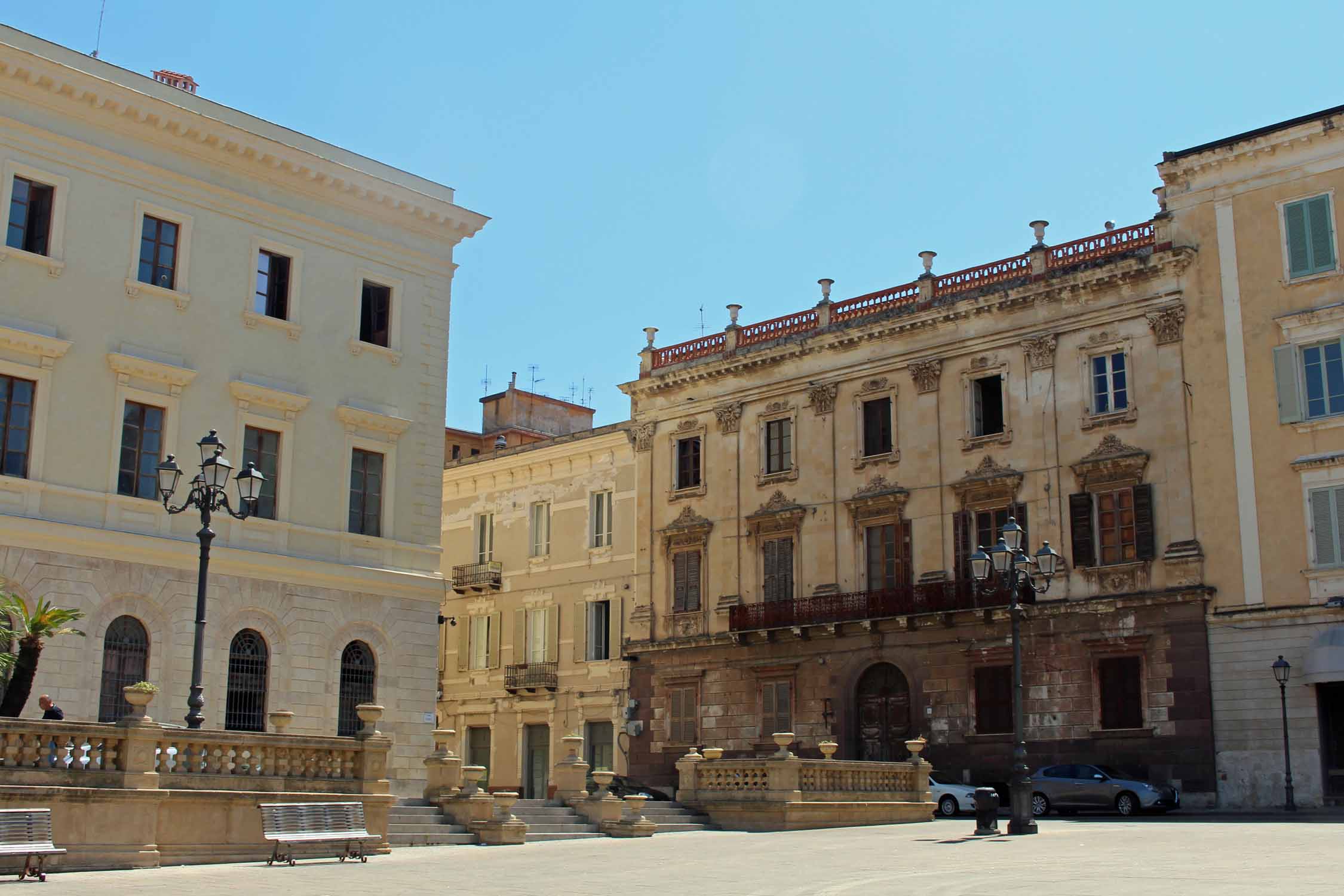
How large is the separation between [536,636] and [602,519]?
4496 millimetres

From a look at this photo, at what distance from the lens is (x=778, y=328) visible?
45031 mm

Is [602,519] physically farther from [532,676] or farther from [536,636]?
[532,676]

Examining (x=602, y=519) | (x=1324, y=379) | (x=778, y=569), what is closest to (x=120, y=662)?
(x=778, y=569)

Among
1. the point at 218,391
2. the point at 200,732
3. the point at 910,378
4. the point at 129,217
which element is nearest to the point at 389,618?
the point at 218,391

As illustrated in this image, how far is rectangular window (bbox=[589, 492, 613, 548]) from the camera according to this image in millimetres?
48125

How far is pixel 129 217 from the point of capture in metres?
26.7

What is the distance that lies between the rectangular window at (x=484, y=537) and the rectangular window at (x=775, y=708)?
43.0ft

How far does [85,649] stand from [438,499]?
802 cm

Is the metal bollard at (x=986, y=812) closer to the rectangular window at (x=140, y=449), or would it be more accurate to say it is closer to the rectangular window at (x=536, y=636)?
the rectangular window at (x=140, y=449)

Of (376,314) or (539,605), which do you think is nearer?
(376,314)

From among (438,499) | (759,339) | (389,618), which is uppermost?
(759,339)

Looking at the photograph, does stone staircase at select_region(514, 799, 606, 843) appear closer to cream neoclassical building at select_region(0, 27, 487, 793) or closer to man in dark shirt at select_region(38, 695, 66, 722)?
cream neoclassical building at select_region(0, 27, 487, 793)

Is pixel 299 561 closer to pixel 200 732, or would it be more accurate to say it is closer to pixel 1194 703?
pixel 200 732

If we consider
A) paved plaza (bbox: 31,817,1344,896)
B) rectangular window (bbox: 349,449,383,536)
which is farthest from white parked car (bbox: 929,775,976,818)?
rectangular window (bbox: 349,449,383,536)
